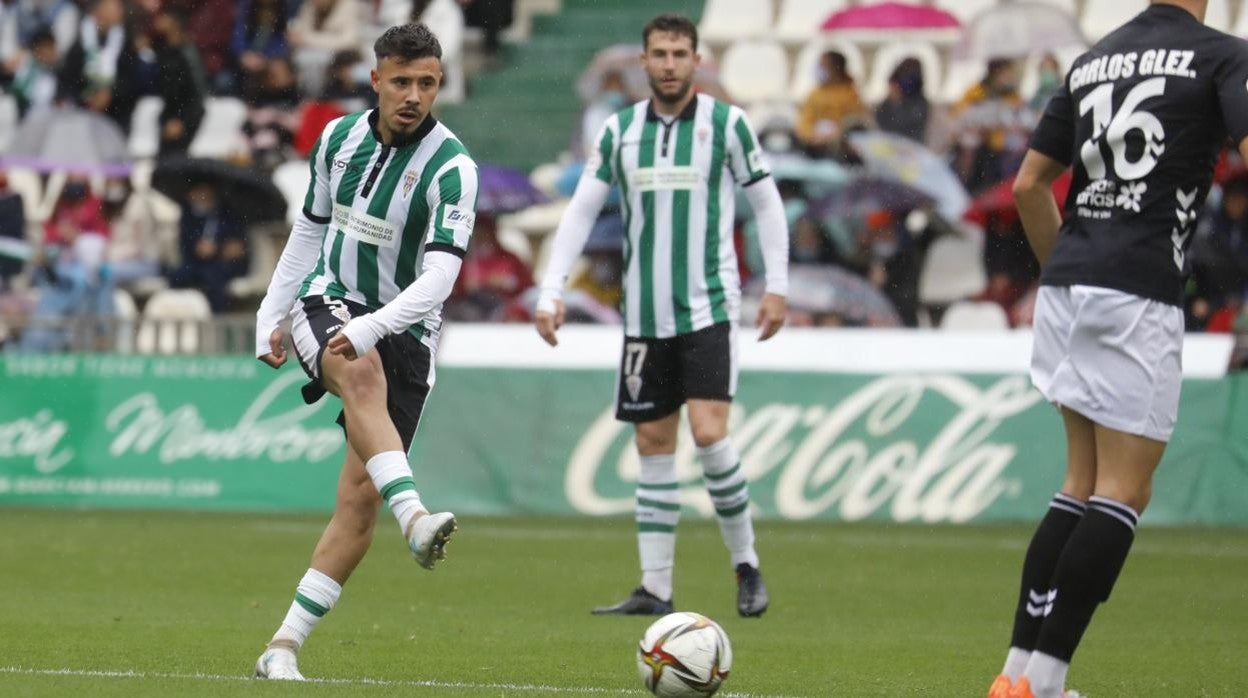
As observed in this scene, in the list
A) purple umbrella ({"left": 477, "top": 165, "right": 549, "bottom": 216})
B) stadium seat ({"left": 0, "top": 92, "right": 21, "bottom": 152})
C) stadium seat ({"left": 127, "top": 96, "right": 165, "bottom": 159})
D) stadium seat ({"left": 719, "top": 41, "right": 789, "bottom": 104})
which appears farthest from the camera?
stadium seat ({"left": 0, "top": 92, "right": 21, "bottom": 152})

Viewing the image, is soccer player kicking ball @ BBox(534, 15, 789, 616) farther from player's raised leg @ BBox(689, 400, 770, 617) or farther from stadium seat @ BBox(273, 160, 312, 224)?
stadium seat @ BBox(273, 160, 312, 224)

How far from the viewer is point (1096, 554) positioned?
6.13 meters

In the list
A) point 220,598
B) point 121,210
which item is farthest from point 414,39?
point 121,210

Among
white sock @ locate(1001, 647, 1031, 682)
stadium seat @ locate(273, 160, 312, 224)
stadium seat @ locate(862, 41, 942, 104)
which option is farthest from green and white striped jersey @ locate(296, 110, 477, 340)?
stadium seat @ locate(862, 41, 942, 104)

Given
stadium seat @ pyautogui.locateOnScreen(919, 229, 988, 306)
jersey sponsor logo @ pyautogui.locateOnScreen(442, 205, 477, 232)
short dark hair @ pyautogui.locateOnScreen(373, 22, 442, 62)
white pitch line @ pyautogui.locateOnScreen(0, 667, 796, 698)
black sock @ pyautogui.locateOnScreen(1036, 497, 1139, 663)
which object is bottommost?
stadium seat @ pyautogui.locateOnScreen(919, 229, 988, 306)

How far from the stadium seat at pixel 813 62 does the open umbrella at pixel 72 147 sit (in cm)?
691

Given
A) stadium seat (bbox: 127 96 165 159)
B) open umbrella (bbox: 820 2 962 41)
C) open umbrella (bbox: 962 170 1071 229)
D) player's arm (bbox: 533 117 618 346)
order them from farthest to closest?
stadium seat (bbox: 127 96 165 159) < open umbrella (bbox: 820 2 962 41) < open umbrella (bbox: 962 170 1071 229) < player's arm (bbox: 533 117 618 346)

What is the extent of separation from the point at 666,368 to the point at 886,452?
5.81m

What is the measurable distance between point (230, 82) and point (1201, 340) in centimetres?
1196

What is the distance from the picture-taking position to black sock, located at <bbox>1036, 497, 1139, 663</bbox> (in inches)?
241

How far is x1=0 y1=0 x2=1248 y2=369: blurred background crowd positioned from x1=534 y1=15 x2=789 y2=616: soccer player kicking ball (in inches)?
Answer: 307

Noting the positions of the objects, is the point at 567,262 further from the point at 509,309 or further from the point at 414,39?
the point at 509,309

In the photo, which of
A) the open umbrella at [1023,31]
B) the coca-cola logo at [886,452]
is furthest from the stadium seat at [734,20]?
the coca-cola logo at [886,452]

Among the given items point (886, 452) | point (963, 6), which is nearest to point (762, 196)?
point (886, 452)
